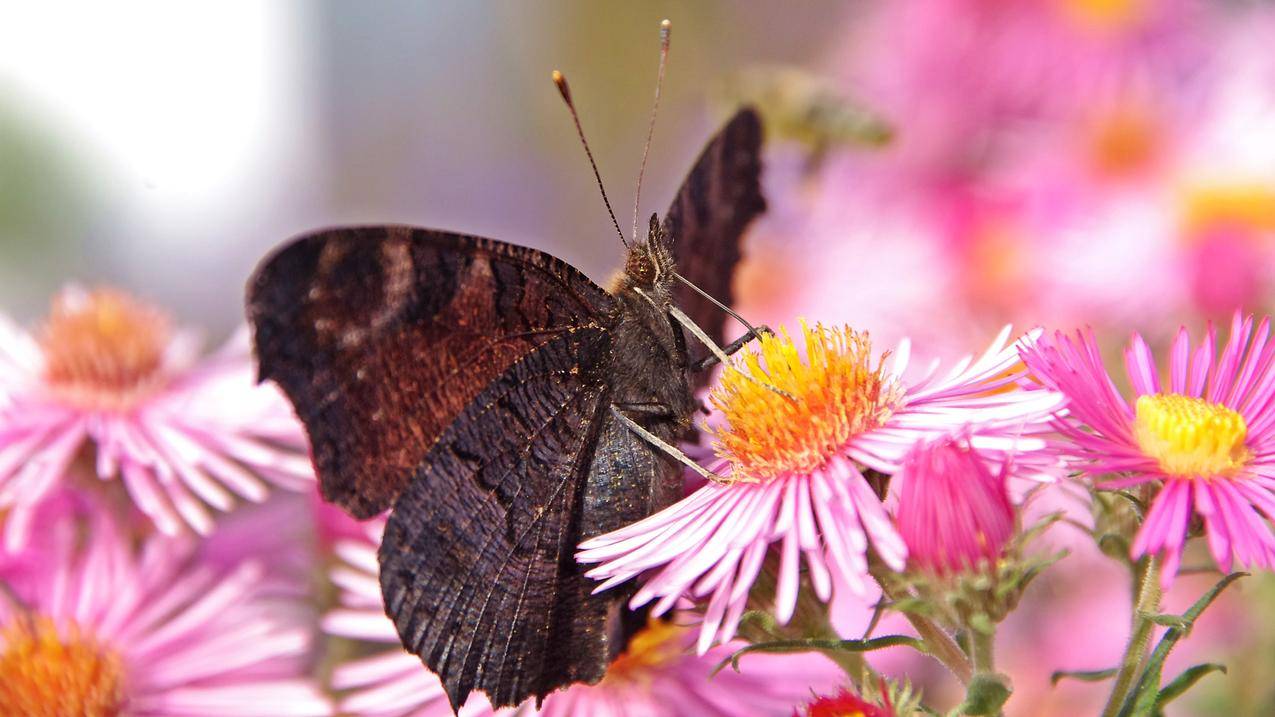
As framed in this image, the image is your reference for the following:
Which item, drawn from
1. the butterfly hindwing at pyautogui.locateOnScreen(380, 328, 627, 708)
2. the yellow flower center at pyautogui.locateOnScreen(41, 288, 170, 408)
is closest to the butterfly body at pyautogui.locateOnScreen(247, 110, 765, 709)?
the butterfly hindwing at pyautogui.locateOnScreen(380, 328, 627, 708)

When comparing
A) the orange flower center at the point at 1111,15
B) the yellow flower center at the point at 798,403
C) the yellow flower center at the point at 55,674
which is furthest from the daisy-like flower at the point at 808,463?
the orange flower center at the point at 1111,15

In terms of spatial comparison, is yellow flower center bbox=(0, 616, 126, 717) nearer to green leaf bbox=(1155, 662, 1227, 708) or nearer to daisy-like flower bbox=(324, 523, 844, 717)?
daisy-like flower bbox=(324, 523, 844, 717)

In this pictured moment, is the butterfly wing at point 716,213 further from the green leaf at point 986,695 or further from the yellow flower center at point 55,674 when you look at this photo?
the yellow flower center at point 55,674

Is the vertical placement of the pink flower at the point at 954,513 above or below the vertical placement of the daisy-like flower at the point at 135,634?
below

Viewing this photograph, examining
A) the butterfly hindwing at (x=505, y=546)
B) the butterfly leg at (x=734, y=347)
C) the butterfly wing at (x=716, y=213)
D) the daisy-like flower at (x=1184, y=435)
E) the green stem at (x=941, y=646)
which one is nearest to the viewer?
the daisy-like flower at (x=1184, y=435)

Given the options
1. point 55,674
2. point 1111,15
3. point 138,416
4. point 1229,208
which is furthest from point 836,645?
point 1111,15

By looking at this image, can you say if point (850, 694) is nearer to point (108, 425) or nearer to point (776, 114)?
point (108, 425)

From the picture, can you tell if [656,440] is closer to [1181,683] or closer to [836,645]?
[836,645]
